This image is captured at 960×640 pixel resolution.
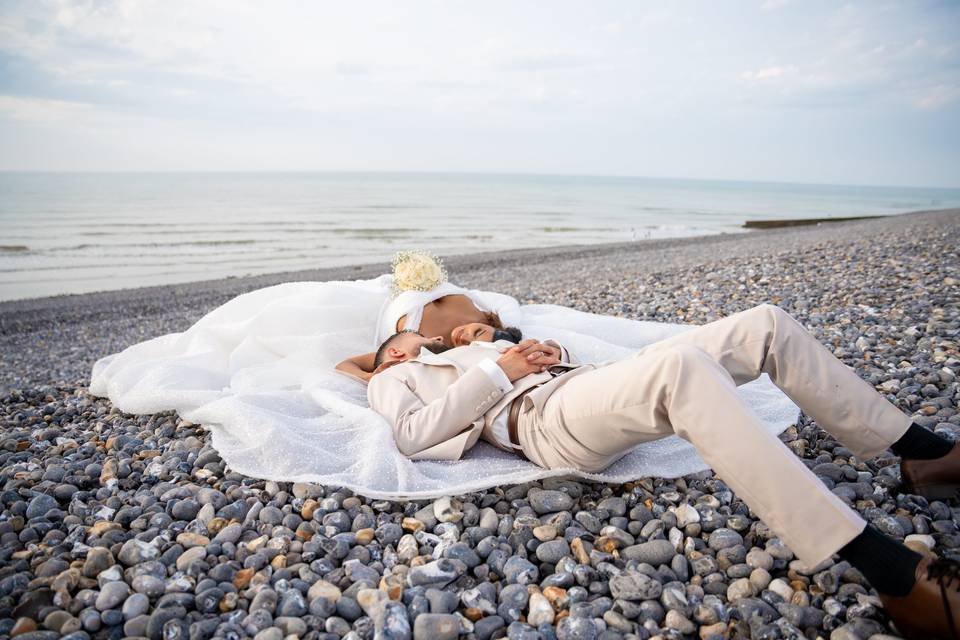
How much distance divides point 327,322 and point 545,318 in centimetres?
233

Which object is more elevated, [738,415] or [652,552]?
[738,415]

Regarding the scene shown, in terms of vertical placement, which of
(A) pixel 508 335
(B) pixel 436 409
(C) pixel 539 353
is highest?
(C) pixel 539 353

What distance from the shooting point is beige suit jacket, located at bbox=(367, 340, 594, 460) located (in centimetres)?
321

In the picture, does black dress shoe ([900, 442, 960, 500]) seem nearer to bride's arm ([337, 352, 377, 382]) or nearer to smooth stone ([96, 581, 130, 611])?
bride's arm ([337, 352, 377, 382])

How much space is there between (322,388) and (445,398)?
4.71 feet

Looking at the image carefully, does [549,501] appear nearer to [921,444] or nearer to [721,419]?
[721,419]

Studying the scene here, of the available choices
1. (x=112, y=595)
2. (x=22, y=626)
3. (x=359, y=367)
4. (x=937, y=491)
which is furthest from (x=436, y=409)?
(x=937, y=491)

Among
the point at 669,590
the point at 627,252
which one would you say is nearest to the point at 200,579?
the point at 669,590

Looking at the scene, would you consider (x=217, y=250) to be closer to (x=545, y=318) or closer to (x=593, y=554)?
(x=545, y=318)

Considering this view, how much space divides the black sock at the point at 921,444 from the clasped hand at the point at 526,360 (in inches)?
71.4

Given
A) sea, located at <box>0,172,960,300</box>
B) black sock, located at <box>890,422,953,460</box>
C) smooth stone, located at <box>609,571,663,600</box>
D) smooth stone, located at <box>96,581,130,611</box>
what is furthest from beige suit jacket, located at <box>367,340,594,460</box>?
sea, located at <box>0,172,960,300</box>

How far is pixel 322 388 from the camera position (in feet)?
14.0

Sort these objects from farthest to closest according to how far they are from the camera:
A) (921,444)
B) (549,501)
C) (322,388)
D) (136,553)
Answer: (322,388), (549,501), (921,444), (136,553)

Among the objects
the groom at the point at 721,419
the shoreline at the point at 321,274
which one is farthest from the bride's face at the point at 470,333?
the shoreline at the point at 321,274
